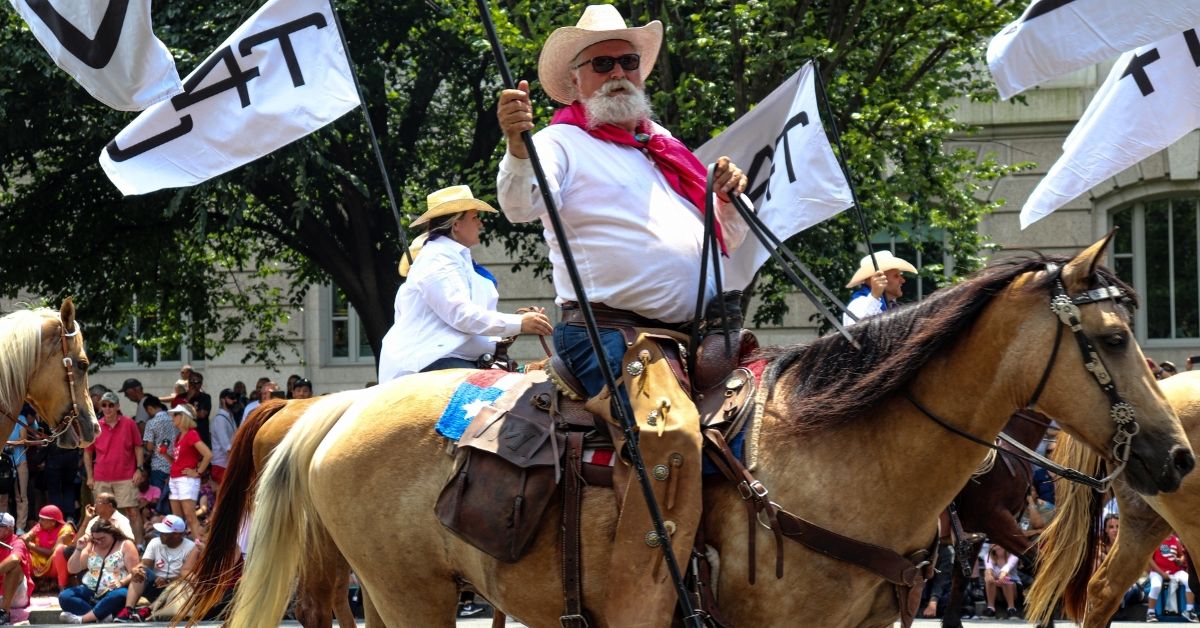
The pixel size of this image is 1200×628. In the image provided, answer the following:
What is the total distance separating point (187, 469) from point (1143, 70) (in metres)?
10.5

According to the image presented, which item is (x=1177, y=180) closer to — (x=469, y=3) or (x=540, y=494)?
(x=469, y=3)

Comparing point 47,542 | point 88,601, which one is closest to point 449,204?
point 88,601

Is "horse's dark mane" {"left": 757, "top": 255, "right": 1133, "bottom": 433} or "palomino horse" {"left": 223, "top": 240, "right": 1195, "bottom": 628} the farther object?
"horse's dark mane" {"left": 757, "top": 255, "right": 1133, "bottom": 433}

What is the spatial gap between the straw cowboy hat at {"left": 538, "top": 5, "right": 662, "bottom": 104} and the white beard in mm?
197

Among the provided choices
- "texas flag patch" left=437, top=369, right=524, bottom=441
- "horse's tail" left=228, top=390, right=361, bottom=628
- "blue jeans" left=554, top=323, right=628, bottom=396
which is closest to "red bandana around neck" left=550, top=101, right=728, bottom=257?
"blue jeans" left=554, top=323, right=628, bottom=396

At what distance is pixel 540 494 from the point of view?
5.14 metres

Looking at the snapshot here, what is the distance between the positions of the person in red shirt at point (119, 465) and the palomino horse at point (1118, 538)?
10724mm

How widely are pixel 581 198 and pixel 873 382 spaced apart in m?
1.22

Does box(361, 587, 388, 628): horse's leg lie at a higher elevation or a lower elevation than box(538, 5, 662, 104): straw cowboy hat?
lower

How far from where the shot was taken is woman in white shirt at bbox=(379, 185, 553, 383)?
24.2 ft

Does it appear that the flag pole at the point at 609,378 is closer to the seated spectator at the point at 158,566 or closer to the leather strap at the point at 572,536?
the leather strap at the point at 572,536

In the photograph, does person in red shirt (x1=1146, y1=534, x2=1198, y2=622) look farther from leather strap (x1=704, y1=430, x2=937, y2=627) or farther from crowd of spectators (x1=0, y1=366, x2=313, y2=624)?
leather strap (x1=704, y1=430, x2=937, y2=627)

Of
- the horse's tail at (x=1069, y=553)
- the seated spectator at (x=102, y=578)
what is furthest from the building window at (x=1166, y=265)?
the seated spectator at (x=102, y=578)

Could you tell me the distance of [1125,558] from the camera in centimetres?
848
